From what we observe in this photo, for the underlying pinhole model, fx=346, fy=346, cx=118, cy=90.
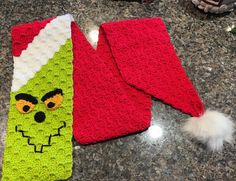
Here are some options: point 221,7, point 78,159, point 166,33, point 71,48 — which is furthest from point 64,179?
point 221,7

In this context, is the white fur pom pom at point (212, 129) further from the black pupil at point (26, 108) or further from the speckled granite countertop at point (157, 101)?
the black pupil at point (26, 108)

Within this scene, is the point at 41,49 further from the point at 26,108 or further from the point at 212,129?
the point at 212,129

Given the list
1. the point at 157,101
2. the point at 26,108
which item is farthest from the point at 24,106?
the point at 157,101

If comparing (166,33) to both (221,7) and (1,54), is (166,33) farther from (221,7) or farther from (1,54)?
(1,54)

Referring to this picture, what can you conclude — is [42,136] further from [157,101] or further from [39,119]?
[157,101]

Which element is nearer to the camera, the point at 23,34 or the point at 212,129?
the point at 212,129
